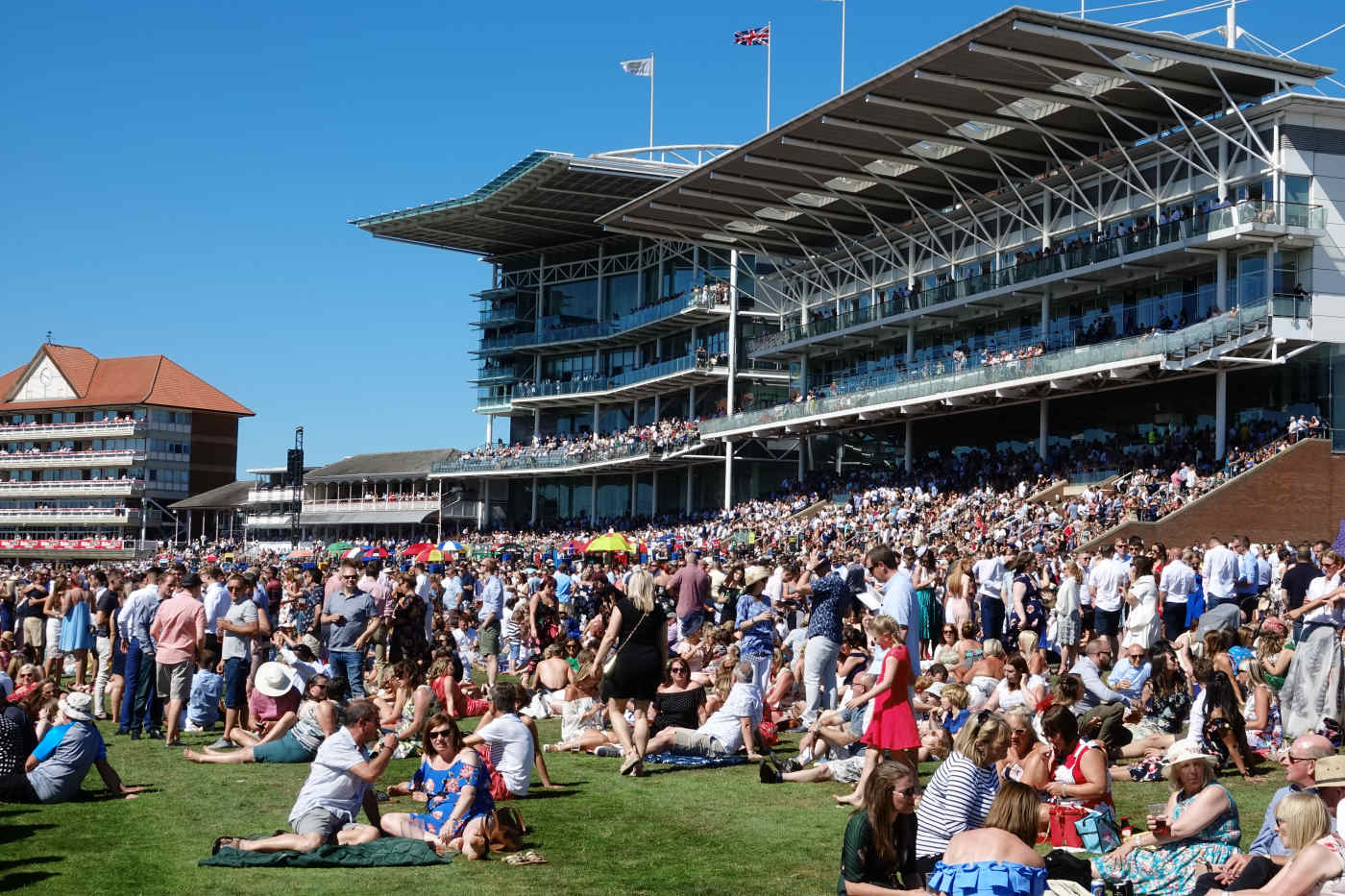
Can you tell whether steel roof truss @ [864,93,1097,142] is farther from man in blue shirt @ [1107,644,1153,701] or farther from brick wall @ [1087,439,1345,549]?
man in blue shirt @ [1107,644,1153,701]

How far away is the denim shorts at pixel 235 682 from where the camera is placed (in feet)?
47.0

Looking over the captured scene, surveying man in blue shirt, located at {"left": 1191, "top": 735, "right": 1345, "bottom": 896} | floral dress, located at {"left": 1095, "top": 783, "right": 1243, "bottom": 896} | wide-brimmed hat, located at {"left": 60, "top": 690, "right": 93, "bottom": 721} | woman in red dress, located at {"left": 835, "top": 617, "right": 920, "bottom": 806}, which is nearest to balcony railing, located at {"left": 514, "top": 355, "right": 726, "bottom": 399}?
wide-brimmed hat, located at {"left": 60, "top": 690, "right": 93, "bottom": 721}

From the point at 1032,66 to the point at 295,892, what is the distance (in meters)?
31.8

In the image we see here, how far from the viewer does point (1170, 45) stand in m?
33.8

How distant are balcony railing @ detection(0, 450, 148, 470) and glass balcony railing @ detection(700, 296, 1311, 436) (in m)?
57.3

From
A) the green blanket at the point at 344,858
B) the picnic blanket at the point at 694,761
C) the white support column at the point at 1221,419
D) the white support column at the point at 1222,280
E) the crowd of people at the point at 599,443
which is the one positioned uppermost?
the white support column at the point at 1222,280

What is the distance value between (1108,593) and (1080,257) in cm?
2309

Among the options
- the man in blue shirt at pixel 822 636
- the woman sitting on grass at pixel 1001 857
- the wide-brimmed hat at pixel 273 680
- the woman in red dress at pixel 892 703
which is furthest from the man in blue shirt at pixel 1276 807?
the wide-brimmed hat at pixel 273 680

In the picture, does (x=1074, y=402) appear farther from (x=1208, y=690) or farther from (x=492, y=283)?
(x=492, y=283)

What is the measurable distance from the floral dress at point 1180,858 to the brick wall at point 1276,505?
23.5 meters

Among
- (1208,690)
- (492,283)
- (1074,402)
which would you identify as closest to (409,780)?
(1208,690)

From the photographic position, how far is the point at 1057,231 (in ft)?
139

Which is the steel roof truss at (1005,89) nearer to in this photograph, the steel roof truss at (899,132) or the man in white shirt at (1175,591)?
the steel roof truss at (899,132)

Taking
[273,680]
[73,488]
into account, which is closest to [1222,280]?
[273,680]
